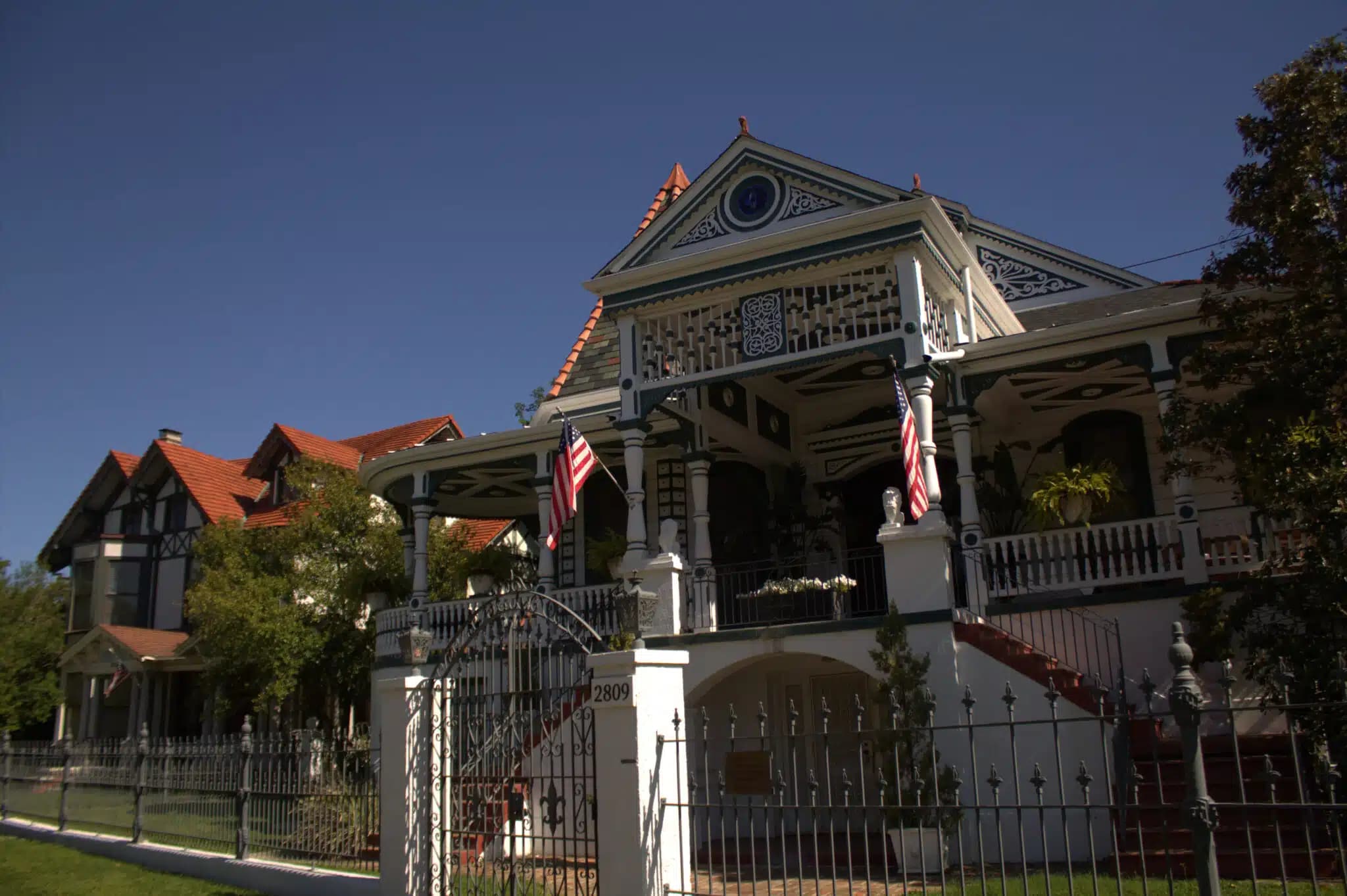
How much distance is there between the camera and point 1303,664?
945cm

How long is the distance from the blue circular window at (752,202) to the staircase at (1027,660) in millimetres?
6023

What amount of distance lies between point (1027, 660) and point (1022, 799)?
1.42 metres

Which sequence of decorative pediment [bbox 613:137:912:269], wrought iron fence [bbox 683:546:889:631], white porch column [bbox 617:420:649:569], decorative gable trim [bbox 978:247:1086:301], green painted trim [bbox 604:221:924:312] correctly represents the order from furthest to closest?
decorative gable trim [bbox 978:247:1086:301] < white porch column [bbox 617:420:649:569] < decorative pediment [bbox 613:137:912:269] < wrought iron fence [bbox 683:546:889:631] < green painted trim [bbox 604:221:924:312]

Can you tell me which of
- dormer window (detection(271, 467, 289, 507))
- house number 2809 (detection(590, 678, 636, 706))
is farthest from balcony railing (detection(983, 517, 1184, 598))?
dormer window (detection(271, 467, 289, 507))

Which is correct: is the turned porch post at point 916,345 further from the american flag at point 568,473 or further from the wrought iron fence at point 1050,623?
the american flag at point 568,473

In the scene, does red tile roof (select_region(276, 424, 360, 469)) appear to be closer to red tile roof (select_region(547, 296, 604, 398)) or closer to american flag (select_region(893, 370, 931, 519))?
red tile roof (select_region(547, 296, 604, 398))

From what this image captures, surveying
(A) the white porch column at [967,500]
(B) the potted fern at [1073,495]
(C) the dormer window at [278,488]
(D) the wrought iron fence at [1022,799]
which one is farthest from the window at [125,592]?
(B) the potted fern at [1073,495]

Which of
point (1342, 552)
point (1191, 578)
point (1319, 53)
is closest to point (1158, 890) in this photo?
point (1342, 552)

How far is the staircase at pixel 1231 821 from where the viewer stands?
850 centimetres

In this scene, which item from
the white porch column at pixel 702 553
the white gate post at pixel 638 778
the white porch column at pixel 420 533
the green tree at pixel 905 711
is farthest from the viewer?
the white porch column at pixel 420 533

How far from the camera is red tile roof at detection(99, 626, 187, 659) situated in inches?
1176

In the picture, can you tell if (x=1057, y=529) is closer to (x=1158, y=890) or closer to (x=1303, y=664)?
(x=1303, y=664)

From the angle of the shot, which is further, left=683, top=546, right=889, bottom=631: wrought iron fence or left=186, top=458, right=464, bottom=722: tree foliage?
left=186, top=458, right=464, bottom=722: tree foliage

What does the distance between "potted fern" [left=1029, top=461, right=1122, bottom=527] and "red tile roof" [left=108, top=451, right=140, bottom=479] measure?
29.7 metres
